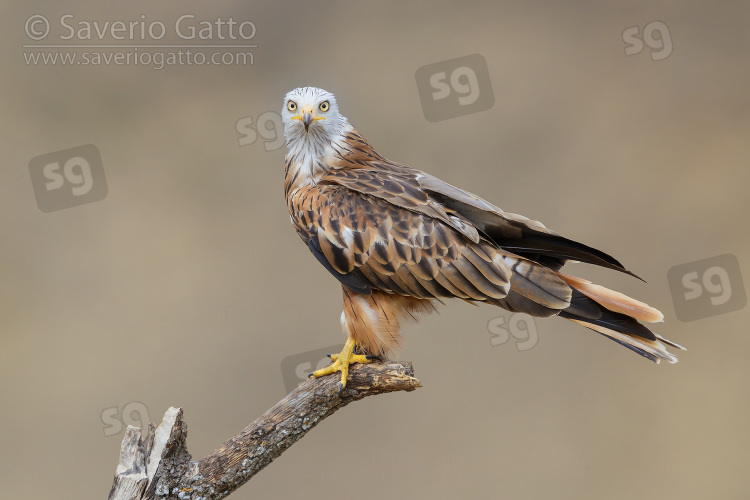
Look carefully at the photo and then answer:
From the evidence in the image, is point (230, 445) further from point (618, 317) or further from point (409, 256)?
point (618, 317)

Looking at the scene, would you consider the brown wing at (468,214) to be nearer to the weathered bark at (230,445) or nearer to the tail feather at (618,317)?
the tail feather at (618,317)

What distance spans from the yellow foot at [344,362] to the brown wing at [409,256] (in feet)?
0.71

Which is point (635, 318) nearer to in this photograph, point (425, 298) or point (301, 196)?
point (425, 298)

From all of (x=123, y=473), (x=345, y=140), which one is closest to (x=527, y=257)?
(x=345, y=140)

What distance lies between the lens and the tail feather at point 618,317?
2643mm

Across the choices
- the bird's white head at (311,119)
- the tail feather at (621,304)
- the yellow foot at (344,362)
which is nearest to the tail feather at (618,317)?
the tail feather at (621,304)

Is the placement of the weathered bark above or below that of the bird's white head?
below

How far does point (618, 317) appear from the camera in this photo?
269 centimetres

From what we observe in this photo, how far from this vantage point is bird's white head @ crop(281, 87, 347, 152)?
2.93m

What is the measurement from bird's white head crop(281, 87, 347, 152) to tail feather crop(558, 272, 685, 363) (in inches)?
42.6

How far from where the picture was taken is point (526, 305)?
2.69m

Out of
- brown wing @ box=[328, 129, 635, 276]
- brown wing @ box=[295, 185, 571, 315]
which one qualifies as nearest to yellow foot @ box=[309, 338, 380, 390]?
brown wing @ box=[295, 185, 571, 315]

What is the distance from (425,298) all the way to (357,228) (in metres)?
0.35

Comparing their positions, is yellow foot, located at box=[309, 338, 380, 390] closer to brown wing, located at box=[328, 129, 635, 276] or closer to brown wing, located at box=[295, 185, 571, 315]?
brown wing, located at box=[295, 185, 571, 315]
